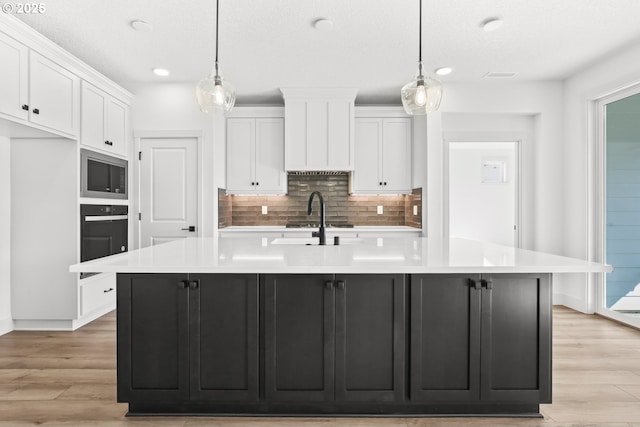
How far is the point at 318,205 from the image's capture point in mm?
5426

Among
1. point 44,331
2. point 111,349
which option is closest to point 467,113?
point 111,349

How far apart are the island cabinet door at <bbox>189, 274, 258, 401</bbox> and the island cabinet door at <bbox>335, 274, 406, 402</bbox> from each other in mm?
435

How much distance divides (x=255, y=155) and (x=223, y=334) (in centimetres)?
335

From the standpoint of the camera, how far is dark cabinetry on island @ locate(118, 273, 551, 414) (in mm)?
2018

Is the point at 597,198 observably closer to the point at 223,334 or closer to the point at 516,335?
the point at 516,335

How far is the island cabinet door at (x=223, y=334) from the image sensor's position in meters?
2.02

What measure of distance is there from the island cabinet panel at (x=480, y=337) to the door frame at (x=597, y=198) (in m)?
2.86

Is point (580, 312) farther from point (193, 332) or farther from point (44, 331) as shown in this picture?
point (44, 331)

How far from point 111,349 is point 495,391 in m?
2.83

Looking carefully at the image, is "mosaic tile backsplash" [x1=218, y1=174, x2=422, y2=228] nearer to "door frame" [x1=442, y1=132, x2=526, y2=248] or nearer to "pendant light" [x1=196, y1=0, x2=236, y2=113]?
"door frame" [x1=442, y1=132, x2=526, y2=248]

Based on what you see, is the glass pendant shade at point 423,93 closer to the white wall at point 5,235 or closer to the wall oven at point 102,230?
the wall oven at point 102,230

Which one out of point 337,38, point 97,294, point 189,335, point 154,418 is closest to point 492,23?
point 337,38

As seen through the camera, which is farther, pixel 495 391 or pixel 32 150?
pixel 32 150

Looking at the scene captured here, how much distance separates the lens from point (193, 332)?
202 cm
